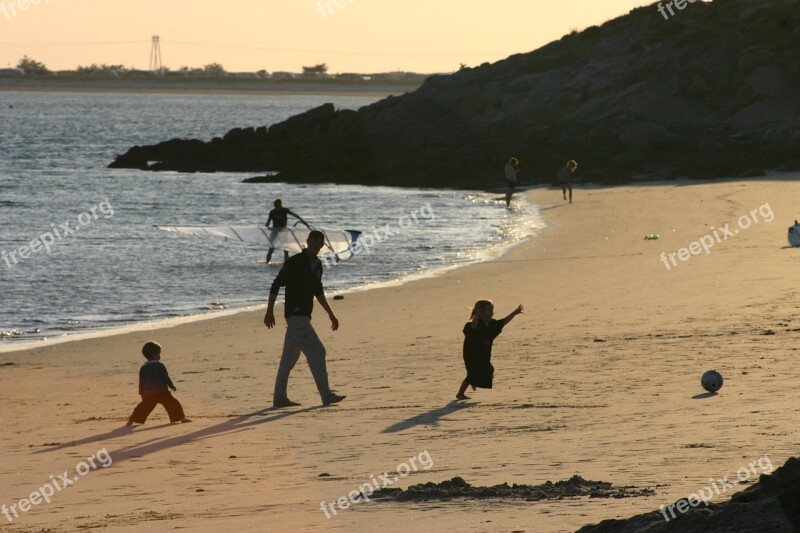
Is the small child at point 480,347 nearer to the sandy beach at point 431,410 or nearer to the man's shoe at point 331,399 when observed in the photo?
the sandy beach at point 431,410

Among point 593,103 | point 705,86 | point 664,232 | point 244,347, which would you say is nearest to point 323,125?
point 593,103

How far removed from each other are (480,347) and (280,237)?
54.2 feet

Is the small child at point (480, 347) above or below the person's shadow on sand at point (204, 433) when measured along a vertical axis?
above

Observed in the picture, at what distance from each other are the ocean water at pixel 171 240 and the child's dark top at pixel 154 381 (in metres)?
8.04

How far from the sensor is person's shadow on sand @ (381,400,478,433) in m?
11.0

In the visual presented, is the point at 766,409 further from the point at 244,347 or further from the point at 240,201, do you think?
the point at 240,201

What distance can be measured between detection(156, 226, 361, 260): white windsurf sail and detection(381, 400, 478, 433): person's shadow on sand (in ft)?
53.0

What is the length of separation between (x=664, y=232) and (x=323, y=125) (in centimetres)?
4195

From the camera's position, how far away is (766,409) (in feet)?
34.0

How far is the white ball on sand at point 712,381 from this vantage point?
1135 cm

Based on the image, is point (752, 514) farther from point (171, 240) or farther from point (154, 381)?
point (171, 240)

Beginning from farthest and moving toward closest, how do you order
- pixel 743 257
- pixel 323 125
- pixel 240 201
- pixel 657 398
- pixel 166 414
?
pixel 323 125 < pixel 240 201 < pixel 743 257 < pixel 166 414 < pixel 657 398

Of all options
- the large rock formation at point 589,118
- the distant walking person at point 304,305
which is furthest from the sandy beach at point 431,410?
the large rock formation at point 589,118

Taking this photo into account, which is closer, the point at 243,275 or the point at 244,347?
the point at 244,347
